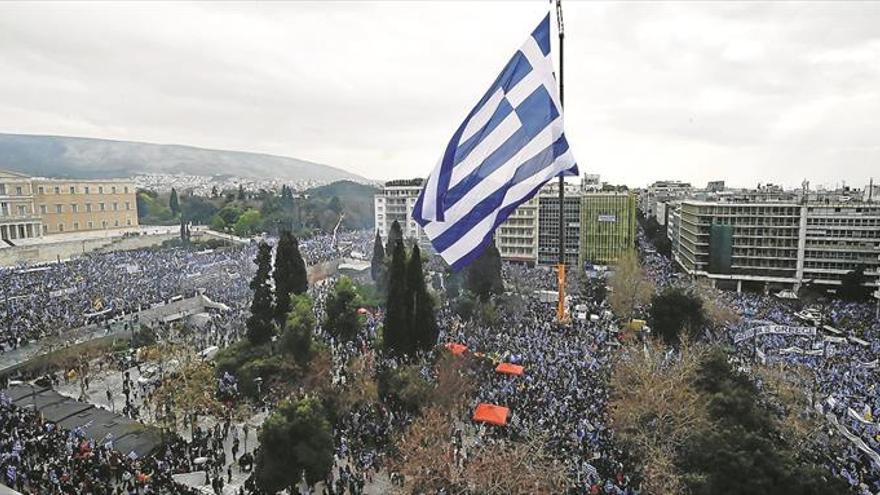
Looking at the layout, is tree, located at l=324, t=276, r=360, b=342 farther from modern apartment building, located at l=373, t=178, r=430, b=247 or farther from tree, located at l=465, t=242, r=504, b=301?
modern apartment building, located at l=373, t=178, r=430, b=247

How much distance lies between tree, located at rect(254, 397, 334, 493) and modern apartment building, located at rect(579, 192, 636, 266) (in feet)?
156

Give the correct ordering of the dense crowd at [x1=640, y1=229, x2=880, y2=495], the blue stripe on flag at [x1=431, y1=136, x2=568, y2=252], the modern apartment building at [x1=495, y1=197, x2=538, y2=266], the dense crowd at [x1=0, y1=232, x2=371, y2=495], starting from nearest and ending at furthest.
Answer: the blue stripe on flag at [x1=431, y1=136, x2=568, y2=252]
the dense crowd at [x1=0, y1=232, x2=371, y2=495]
the dense crowd at [x1=640, y1=229, x2=880, y2=495]
the modern apartment building at [x1=495, y1=197, x2=538, y2=266]

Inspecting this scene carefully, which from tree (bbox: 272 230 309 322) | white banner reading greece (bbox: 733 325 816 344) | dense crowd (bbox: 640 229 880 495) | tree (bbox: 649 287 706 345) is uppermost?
tree (bbox: 272 230 309 322)

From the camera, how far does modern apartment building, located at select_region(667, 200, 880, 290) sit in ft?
154

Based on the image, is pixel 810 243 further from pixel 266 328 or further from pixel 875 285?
pixel 266 328

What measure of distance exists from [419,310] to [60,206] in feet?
213

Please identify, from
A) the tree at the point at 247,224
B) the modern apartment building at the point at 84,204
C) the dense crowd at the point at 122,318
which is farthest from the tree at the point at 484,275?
the modern apartment building at the point at 84,204

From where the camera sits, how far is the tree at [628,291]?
128 feet

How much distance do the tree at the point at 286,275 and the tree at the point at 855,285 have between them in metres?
43.0

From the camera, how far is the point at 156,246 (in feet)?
230

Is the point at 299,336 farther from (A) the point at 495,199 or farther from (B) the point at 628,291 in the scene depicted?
(B) the point at 628,291

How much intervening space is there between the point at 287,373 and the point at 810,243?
45931 millimetres

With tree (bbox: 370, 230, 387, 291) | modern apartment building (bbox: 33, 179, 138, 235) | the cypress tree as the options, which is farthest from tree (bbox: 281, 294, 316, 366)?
modern apartment building (bbox: 33, 179, 138, 235)

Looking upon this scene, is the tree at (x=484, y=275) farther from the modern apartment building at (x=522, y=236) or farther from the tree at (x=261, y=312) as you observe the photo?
the modern apartment building at (x=522, y=236)
